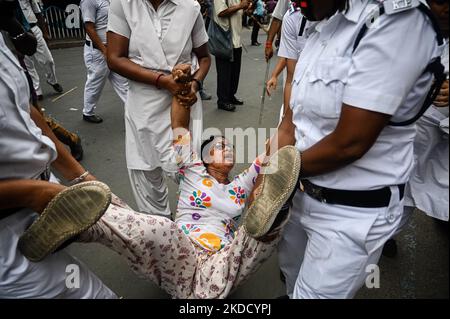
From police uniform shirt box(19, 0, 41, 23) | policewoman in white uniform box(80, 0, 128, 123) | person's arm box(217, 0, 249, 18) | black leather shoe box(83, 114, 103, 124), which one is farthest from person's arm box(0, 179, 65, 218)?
police uniform shirt box(19, 0, 41, 23)

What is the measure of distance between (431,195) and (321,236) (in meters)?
0.68

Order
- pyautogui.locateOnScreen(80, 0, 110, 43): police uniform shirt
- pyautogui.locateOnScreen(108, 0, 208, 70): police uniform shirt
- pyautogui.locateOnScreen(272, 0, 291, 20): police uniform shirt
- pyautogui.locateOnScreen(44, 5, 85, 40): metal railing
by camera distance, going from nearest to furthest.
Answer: pyautogui.locateOnScreen(108, 0, 208, 70): police uniform shirt, pyautogui.locateOnScreen(272, 0, 291, 20): police uniform shirt, pyautogui.locateOnScreen(80, 0, 110, 43): police uniform shirt, pyautogui.locateOnScreen(44, 5, 85, 40): metal railing

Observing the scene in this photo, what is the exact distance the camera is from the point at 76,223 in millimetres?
1125

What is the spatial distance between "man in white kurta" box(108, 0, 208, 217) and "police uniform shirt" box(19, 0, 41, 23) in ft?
13.4

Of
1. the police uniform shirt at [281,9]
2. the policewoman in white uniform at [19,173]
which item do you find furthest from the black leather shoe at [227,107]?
the policewoman in white uniform at [19,173]

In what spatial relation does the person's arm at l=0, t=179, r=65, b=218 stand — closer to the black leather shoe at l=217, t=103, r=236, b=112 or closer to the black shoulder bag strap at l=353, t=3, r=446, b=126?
the black shoulder bag strap at l=353, t=3, r=446, b=126

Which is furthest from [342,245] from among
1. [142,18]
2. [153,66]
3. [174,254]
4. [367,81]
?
[142,18]

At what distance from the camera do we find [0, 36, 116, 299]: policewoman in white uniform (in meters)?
1.12

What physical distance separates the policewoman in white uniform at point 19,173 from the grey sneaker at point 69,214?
0.10 metres

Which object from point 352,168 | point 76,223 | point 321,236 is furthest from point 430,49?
point 76,223

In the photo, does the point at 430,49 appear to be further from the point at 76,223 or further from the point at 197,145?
the point at 197,145

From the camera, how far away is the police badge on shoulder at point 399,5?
89cm

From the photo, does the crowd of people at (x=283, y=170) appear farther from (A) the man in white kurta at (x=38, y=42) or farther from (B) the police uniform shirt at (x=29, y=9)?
(B) the police uniform shirt at (x=29, y=9)

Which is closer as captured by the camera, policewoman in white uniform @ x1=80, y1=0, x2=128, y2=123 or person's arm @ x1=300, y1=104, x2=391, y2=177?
person's arm @ x1=300, y1=104, x2=391, y2=177
